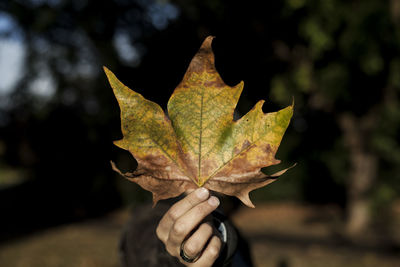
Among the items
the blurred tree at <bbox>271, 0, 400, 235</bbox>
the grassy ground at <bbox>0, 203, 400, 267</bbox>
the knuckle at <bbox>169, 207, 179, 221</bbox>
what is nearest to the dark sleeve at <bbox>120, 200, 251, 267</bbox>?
the knuckle at <bbox>169, 207, 179, 221</bbox>

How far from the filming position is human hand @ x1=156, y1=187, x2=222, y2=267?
1093 millimetres

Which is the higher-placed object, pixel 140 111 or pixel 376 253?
pixel 140 111

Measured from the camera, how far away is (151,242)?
1475 mm

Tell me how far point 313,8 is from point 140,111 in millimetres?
5157

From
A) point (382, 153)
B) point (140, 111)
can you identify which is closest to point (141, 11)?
point (382, 153)

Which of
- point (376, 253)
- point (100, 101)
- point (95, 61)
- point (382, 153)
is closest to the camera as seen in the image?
point (376, 253)

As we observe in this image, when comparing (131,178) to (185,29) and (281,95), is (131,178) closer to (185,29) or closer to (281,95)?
(281,95)

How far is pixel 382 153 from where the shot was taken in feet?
26.9

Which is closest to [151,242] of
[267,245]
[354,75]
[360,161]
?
[354,75]

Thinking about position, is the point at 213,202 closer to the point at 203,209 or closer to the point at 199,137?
the point at 203,209

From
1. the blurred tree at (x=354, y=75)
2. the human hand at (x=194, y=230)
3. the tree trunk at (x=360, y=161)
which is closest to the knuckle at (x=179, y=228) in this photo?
the human hand at (x=194, y=230)

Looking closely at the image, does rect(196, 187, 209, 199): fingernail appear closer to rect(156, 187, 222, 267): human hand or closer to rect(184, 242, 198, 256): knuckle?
rect(156, 187, 222, 267): human hand

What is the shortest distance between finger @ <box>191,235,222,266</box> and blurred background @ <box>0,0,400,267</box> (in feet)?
14.7

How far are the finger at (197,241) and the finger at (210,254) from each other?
A: 0.12 feet
